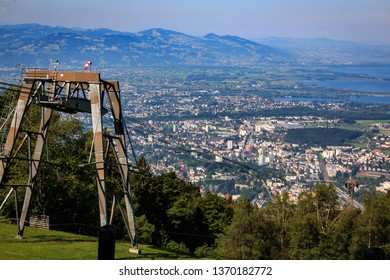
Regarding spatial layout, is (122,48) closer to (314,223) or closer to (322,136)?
(322,136)

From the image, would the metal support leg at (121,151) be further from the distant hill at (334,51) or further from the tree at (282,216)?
the distant hill at (334,51)

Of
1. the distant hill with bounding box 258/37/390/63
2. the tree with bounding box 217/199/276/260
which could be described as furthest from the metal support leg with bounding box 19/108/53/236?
the distant hill with bounding box 258/37/390/63

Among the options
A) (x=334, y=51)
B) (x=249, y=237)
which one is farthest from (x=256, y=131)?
(x=334, y=51)

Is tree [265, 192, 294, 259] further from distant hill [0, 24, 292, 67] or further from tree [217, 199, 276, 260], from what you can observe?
distant hill [0, 24, 292, 67]

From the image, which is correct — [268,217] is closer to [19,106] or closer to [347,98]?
[19,106]

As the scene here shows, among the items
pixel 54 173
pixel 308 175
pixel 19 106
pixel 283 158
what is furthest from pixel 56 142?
pixel 283 158

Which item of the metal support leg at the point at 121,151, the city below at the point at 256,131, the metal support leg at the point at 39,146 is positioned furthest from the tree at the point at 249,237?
the metal support leg at the point at 39,146

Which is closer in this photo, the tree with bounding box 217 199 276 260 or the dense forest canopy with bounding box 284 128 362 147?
the tree with bounding box 217 199 276 260
